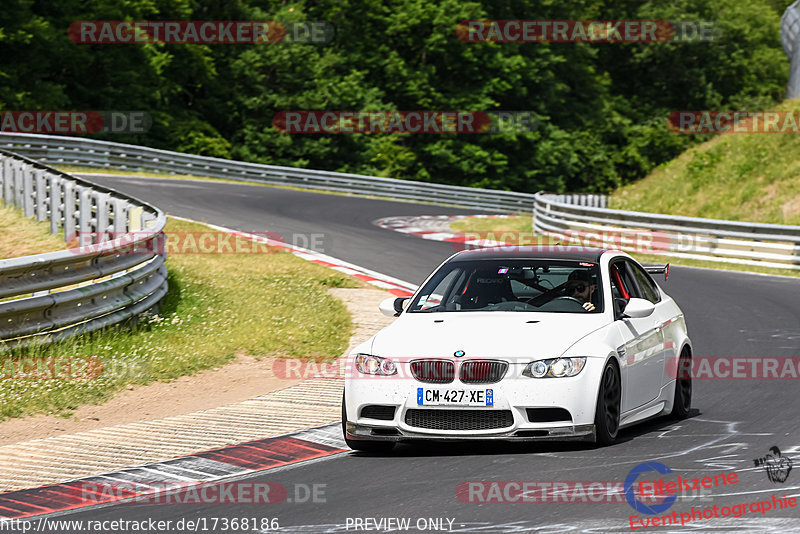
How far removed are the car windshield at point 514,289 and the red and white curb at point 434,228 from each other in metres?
16.3

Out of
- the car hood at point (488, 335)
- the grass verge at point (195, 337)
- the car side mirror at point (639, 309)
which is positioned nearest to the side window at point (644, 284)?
the car side mirror at point (639, 309)

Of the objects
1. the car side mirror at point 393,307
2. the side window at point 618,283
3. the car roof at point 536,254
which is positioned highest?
the car roof at point 536,254

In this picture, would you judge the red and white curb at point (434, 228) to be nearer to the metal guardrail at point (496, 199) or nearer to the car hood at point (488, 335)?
the metal guardrail at point (496, 199)

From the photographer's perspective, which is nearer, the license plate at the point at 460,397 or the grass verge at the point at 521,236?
the license plate at the point at 460,397

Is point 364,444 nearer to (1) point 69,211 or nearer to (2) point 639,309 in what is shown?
(2) point 639,309

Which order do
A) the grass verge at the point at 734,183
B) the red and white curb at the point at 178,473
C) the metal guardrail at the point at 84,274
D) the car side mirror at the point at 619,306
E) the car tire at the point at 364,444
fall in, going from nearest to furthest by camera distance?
the red and white curb at the point at 178,473, the car tire at the point at 364,444, the car side mirror at the point at 619,306, the metal guardrail at the point at 84,274, the grass verge at the point at 734,183

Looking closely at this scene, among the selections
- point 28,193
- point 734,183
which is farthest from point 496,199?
point 28,193

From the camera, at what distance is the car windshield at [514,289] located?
903cm

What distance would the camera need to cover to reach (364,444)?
331 inches

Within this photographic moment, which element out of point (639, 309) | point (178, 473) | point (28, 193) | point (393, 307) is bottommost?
point (178, 473)

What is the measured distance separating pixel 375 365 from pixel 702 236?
61.4 feet

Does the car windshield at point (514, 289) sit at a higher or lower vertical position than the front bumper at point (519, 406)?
higher

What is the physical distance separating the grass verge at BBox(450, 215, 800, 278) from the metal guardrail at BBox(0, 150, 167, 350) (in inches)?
446

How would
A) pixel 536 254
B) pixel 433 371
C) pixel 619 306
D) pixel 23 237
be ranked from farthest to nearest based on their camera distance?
1. pixel 23 237
2. pixel 536 254
3. pixel 619 306
4. pixel 433 371
